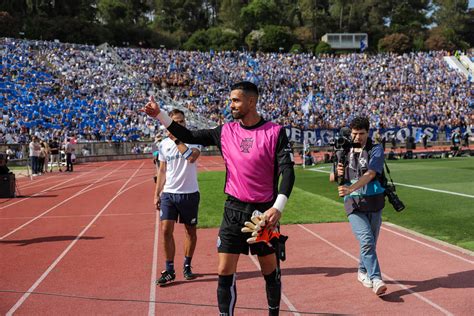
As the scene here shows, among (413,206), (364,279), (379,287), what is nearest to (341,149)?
(379,287)

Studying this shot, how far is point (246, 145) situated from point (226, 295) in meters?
1.24

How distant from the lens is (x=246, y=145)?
411 centimetres

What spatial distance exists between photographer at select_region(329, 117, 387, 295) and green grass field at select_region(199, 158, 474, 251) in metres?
2.67

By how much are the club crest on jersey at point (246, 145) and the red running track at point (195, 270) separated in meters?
1.86

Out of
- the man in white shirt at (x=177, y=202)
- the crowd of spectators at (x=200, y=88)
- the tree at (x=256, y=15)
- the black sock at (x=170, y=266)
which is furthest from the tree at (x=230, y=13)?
the black sock at (x=170, y=266)

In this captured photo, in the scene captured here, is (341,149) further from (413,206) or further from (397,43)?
(397,43)

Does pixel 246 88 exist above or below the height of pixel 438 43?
below

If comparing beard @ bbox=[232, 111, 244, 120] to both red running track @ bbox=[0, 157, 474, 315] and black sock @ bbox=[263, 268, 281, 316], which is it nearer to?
black sock @ bbox=[263, 268, 281, 316]

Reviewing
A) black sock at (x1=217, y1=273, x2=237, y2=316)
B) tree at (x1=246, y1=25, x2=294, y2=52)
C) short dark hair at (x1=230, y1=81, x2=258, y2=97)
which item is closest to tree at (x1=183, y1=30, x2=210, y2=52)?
tree at (x1=246, y1=25, x2=294, y2=52)

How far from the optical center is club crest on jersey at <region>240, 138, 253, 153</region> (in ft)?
13.5

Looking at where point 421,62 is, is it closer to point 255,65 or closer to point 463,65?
point 463,65

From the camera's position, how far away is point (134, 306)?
5.32 metres

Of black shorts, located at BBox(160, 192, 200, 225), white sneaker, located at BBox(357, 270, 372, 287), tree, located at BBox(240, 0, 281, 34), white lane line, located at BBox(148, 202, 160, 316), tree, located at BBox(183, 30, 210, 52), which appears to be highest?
tree, located at BBox(240, 0, 281, 34)

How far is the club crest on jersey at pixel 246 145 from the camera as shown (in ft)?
13.5
